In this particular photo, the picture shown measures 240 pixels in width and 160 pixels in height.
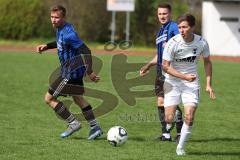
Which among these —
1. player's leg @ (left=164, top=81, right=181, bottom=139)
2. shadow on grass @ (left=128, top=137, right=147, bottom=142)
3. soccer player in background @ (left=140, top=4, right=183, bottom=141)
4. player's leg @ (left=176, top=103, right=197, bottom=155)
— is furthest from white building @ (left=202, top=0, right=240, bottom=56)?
player's leg @ (left=176, top=103, right=197, bottom=155)

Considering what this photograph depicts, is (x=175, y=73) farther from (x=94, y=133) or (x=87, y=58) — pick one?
(x=94, y=133)

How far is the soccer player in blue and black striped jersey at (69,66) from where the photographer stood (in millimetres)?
8594

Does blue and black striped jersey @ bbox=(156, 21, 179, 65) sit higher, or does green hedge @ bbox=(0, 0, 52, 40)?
blue and black striped jersey @ bbox=(156, 21, 179, 65)

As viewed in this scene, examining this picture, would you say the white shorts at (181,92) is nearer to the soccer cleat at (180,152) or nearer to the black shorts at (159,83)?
the soccer cleat at (180,152)

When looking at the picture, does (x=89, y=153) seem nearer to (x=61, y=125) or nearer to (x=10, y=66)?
(x=61, y=125)

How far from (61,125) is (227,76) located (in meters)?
12.1

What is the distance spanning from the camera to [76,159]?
23.7 feet

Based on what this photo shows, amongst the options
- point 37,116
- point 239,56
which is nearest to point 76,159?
point 37,116

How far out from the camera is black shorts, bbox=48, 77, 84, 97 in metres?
8.70

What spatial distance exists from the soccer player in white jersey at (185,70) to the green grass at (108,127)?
56 cm

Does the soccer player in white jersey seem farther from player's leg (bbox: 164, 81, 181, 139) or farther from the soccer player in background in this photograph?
the soccer player in background

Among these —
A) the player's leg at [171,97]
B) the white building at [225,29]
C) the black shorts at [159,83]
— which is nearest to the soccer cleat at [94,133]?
the black shorts at [159,83]

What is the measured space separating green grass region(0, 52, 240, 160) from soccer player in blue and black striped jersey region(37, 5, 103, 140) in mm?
355

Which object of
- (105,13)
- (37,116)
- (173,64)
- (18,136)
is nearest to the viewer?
(173,64)
